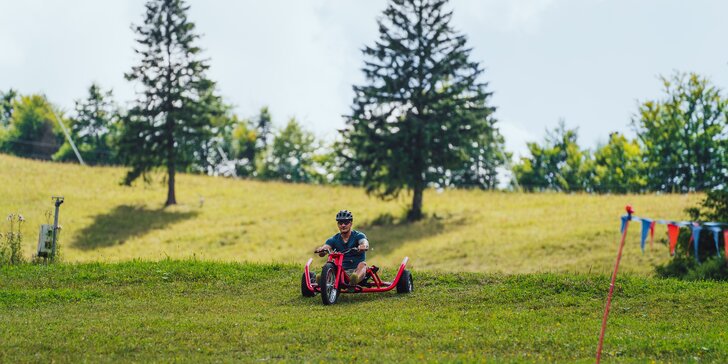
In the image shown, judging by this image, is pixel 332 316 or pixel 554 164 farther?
pixel 554 164

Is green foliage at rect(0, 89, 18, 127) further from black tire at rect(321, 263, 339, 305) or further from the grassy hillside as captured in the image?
black tire at rect(321, 263, 339, 305)

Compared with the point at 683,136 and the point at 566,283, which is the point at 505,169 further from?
the point at 566,283

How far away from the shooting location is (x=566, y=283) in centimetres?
1516

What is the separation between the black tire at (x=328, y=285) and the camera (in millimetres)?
13703

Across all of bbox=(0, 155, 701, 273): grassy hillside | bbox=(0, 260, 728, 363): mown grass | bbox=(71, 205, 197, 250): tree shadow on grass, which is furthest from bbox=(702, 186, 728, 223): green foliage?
bbox=(71, 205, 197, 250): tree shadow on grass

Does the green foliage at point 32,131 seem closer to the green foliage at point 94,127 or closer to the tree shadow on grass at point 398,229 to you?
the green foliage at point 94,127

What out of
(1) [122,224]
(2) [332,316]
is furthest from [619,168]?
(2) [332,316]

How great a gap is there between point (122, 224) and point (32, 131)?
189 feet

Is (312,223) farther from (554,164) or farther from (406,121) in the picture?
(554,164)

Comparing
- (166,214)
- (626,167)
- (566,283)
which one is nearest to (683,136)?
(626,167)

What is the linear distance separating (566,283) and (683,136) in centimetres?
5749

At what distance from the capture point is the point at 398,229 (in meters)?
46.0

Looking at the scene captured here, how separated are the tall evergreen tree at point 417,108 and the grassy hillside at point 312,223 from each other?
126 inches

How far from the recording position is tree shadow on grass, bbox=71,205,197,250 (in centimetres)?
4478
